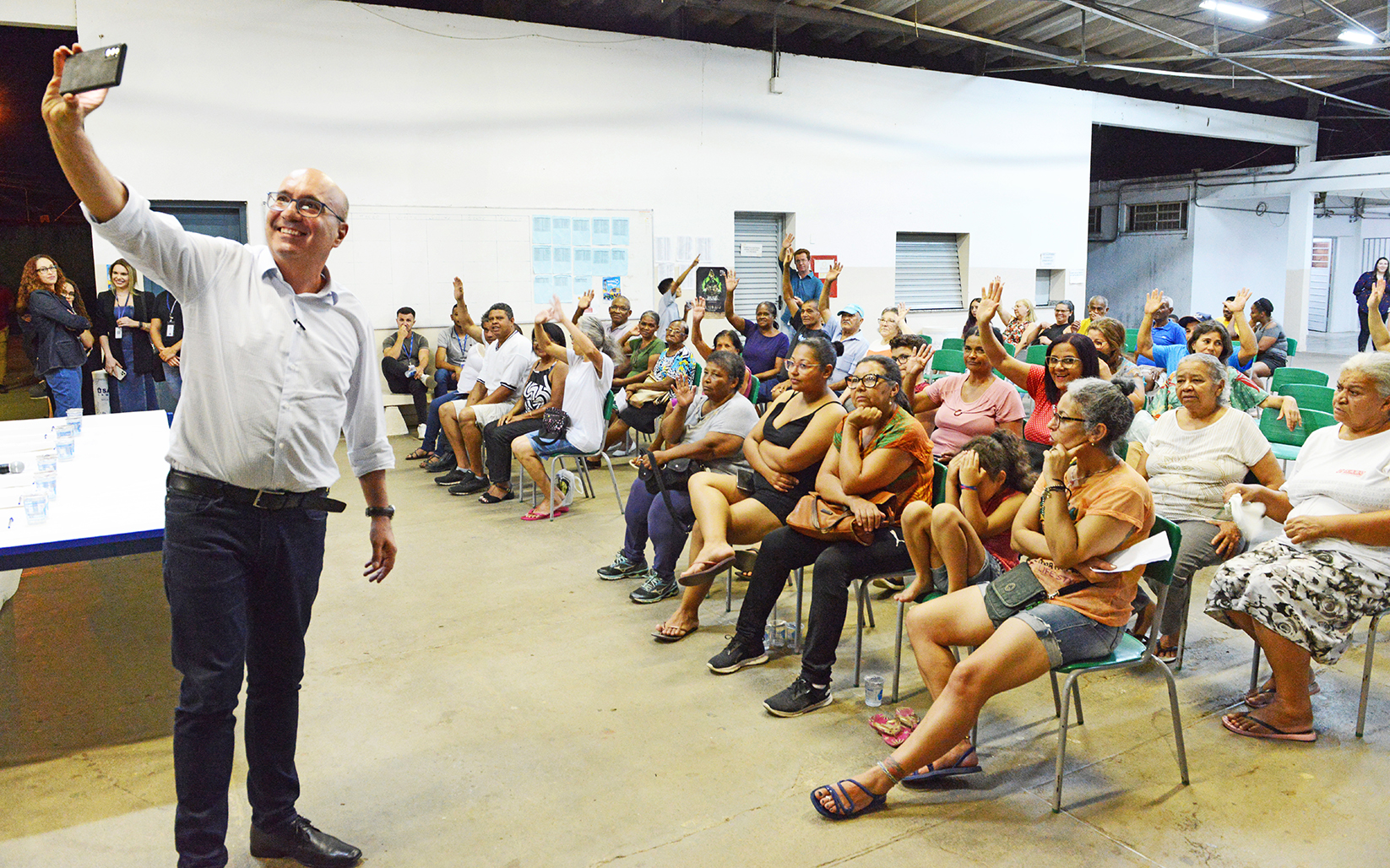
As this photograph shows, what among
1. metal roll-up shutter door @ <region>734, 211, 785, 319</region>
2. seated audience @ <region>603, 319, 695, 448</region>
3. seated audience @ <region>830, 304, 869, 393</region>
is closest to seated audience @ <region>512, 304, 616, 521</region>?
seated audience @ <region>603, 319, 695, 448</region>

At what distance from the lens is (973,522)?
11.0ft

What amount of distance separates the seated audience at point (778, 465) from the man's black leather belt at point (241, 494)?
1.73m

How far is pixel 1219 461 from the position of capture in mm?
3465

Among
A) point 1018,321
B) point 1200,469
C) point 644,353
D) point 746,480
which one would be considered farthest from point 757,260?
point 1200,469

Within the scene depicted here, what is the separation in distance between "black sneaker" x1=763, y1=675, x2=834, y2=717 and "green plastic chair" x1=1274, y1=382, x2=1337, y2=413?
3838 millimetres

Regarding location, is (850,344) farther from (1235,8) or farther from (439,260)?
(1235,8)

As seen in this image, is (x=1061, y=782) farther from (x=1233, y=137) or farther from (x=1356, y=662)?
(x=1233, y=137)

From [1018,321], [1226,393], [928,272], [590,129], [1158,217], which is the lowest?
[1226,393]

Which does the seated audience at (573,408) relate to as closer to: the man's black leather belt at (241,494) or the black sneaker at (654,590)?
the black sneaker at (654,590)

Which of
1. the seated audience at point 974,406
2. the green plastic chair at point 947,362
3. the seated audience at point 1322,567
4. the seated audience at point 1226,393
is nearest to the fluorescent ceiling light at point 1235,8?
the green plastic chair at point 947,362

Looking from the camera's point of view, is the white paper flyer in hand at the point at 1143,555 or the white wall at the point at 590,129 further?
the white wall at the point at 590,129

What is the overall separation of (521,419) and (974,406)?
3.01 meters

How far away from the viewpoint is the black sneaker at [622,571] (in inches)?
183

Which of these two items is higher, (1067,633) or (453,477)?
(1067,633)
